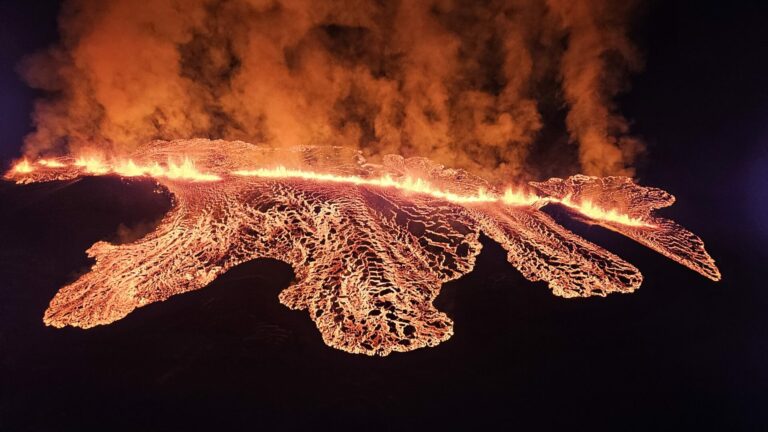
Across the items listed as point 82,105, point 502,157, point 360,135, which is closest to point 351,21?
point 360,135

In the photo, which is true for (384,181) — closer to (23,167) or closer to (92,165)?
(92,165)

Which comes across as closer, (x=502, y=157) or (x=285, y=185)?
(x=285, y=185)

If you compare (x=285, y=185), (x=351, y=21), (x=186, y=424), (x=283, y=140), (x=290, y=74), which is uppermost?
(x=351, y=21)

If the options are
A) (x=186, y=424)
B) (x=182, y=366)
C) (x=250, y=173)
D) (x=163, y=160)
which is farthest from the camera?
(x=163, y=160)

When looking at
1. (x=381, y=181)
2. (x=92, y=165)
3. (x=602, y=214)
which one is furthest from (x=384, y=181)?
(x=92, y=165)

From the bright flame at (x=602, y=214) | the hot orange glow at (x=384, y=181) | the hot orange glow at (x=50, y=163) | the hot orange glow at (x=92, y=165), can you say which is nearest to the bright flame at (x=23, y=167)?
the hot orange glow at (x=50, y=163)

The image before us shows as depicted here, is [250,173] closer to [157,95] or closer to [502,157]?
[157,95]

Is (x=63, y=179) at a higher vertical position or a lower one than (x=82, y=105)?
lower
